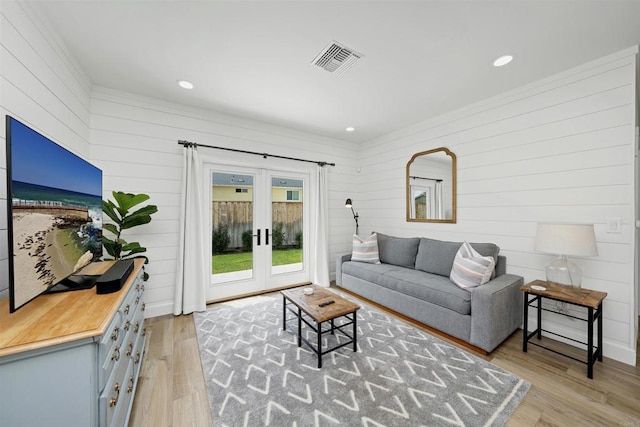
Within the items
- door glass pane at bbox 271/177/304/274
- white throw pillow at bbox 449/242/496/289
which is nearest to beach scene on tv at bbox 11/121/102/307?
door glass pane at bbox 271/177/304/274

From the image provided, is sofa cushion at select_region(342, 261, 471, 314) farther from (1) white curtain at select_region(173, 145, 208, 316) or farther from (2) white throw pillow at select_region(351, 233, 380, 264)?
(1) white curtain at select_region(173, 145, 208, 316)

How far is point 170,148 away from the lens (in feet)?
10.2

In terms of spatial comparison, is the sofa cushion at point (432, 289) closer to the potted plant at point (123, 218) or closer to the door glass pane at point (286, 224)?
the door glass pane at point (286, 224)

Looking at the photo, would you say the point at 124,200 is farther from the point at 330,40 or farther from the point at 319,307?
the point at 330,40

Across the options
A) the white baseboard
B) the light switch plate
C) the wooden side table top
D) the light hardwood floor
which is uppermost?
the light switch plate

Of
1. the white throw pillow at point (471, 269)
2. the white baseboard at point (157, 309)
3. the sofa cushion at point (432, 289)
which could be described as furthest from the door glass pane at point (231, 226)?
the white throw pillow at point (471, 269)

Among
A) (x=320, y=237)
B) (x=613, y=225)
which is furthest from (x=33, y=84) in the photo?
(x=613, y=225)

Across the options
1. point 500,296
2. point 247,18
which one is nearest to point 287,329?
point 500,296

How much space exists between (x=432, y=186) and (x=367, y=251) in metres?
1.41

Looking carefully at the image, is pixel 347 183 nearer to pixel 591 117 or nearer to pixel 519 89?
pixel 519 89

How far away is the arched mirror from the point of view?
3402 mm

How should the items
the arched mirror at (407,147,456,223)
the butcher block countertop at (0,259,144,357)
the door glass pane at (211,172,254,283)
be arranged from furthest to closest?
the door glass pane at (211,172,254,283), the arched mirror at (407,147,456,223), the butcher block countertop at (0,259,144,357)

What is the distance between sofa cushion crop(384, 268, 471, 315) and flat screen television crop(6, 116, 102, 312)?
2.92 m

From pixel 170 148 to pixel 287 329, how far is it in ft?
8.83
